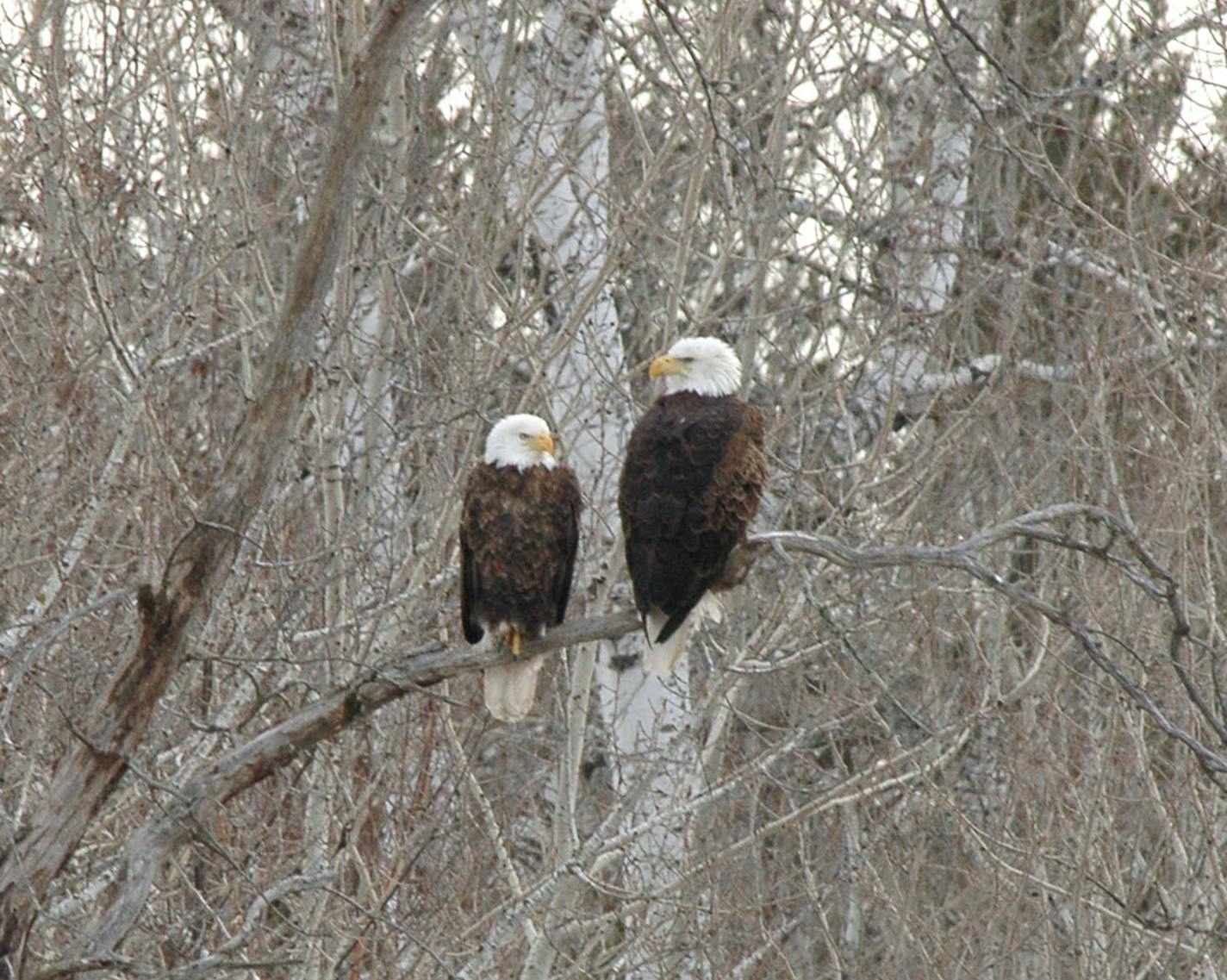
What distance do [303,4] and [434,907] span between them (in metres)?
3.60

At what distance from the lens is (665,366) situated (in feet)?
19.4

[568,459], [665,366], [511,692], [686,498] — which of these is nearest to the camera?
[686,498]

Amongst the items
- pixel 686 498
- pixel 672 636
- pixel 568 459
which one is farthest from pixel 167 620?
pixel 568 459

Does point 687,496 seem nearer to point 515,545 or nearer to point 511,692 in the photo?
point 515,545

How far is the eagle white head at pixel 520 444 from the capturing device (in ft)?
19.7

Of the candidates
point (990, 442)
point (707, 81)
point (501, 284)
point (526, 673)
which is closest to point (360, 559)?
point (526, 673)

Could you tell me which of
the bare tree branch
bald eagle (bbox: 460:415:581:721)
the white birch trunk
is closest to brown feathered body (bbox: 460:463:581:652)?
bald eagle (bbox: 460:415:581:721)

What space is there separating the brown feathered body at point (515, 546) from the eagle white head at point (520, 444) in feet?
0.07

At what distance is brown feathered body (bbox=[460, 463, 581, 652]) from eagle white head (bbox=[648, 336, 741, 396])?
19.8 inches

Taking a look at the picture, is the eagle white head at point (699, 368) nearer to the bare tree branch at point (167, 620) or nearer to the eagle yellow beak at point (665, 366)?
the eagle yellow beak at point (665, 366)

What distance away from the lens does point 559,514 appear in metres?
6.18

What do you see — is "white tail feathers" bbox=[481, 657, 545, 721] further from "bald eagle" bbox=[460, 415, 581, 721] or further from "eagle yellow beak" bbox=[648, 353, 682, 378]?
"eagle yellow beak" bbox=[648, 353, 682, 378]

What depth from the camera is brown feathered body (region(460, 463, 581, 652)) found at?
19.8ft

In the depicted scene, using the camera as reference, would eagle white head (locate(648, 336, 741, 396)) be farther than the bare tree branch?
Yes
